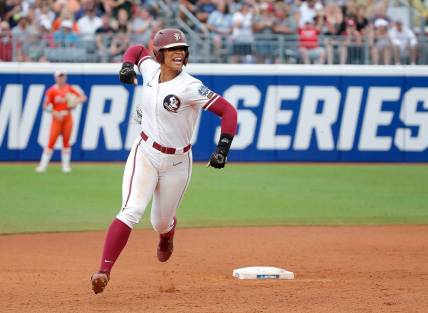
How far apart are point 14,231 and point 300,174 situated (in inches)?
323

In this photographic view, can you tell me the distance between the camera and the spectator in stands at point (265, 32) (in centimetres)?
2186

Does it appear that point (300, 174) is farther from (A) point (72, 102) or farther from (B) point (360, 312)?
(B) point (360, 312)

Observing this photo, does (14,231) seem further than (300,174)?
No

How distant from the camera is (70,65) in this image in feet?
70.2

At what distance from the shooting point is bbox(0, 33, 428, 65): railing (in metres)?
21.3

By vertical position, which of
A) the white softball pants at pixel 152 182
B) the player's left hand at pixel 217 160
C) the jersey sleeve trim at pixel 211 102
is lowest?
the white softball pants at pixel 152 182

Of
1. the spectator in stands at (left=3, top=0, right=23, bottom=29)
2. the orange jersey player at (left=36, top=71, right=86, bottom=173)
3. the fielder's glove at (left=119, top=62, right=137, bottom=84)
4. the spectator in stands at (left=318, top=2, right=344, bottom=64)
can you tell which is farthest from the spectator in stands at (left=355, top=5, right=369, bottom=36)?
the fielder's glove at (left=119, top=62, right=137, bottom=84)

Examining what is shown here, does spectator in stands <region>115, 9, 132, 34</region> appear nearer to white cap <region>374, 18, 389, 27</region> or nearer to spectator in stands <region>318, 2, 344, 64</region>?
spectator in stands <region>318, 2, 344, 64</region>

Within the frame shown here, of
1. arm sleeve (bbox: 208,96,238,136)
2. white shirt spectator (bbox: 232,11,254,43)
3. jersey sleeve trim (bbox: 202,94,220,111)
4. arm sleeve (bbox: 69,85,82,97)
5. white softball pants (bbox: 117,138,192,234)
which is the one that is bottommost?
arm sleeve (bbox: 69,85,82,97)

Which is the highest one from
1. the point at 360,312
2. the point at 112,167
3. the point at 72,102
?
the point at 360,312

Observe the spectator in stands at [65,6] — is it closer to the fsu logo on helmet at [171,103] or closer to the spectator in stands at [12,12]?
the spectator in stands at [12,12]

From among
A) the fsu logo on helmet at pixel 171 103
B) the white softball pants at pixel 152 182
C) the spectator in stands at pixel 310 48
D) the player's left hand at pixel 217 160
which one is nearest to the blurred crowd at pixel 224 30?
the spectator in stands at pixel 310 48

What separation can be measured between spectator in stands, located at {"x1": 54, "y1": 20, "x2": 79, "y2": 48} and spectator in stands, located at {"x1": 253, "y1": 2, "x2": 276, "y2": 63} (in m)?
3.92

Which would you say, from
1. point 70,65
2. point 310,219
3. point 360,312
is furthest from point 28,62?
point 360,312
